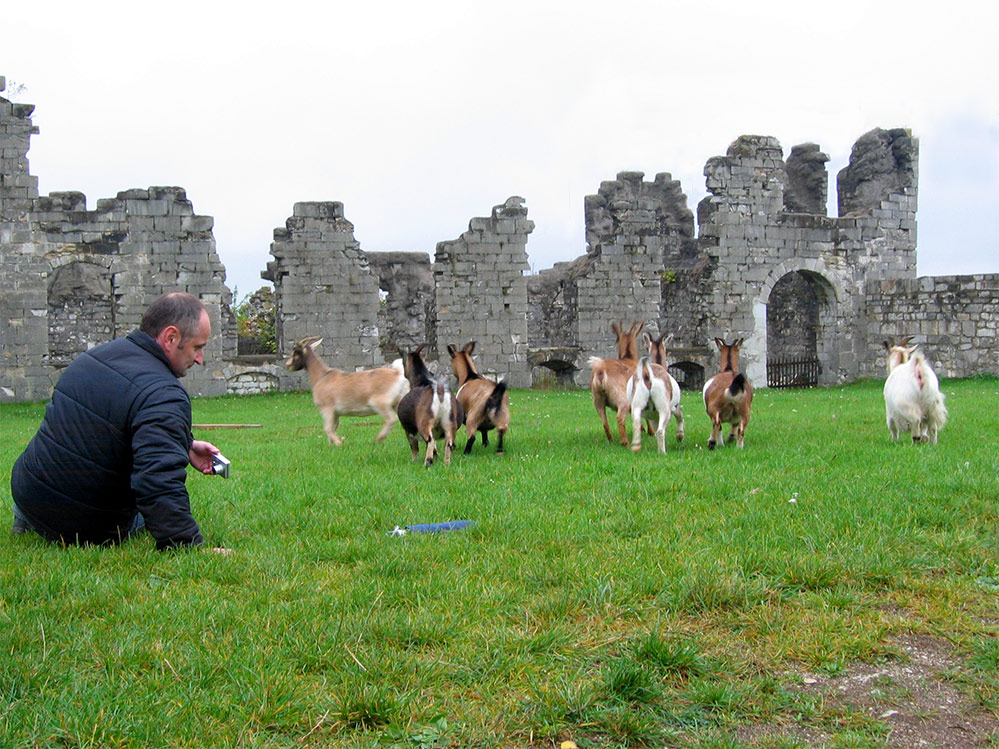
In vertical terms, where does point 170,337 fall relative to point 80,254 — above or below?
below

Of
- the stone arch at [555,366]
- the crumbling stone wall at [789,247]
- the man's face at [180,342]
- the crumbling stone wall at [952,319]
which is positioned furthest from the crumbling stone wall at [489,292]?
the man's face at [180,342]

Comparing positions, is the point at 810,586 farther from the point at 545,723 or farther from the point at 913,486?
the point at 913,486

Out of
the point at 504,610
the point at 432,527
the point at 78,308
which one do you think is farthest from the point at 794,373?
the point at 504,610

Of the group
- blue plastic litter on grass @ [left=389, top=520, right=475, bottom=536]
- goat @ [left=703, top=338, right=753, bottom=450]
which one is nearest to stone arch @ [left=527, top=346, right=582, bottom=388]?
goat @ [left=703, top=338, right=753, bottom=450]

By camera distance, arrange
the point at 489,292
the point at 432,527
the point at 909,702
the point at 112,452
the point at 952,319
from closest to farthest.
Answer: the point at 909,702, the point at 112,452, the point at 432,527, the point at 952,319, the point at 489,292

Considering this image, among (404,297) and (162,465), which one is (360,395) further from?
(404,297)

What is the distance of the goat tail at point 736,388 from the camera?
9.89 meters

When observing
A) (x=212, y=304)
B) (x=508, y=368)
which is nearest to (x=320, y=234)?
(x=212, y=304)

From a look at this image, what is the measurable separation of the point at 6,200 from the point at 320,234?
7621 millimetres

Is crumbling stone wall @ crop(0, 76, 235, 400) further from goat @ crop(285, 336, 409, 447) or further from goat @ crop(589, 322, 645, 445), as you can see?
goat @ crop(589, 322, 645, 445)

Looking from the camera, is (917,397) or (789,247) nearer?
(917,397)

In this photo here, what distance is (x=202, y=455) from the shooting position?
5.95 meters

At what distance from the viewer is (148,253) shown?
78.6 ft

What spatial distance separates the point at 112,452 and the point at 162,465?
405 millimetres
